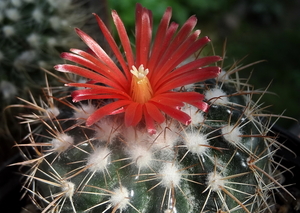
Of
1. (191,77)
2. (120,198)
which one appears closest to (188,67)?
(191,77)

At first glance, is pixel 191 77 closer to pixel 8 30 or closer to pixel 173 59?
pixel 173 59

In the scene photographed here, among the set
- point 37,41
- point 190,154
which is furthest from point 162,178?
point 37,41

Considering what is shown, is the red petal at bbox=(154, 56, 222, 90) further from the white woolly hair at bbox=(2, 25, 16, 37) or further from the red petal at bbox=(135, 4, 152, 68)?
the white woolly hair at bbox=(2, 25, 16, 37)

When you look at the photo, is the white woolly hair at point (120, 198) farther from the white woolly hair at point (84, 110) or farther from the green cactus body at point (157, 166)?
the white woolly hair at point (84, 110)

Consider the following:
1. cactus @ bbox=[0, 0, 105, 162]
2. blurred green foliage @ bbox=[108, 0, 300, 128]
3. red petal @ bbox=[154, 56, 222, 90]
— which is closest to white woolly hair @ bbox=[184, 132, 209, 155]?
red petal @ bbox=[154, 56, 222, 90]

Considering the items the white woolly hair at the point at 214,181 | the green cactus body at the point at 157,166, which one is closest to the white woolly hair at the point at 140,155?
the green cactus body at the point at 157,166

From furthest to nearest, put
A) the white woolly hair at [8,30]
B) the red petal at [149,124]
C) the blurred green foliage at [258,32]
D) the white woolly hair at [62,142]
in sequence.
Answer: the blurred green foliage at [258,32] → the white woolly hair at [8,30] → the white woolly hair at [62,142] → the red petal at [149,124]
